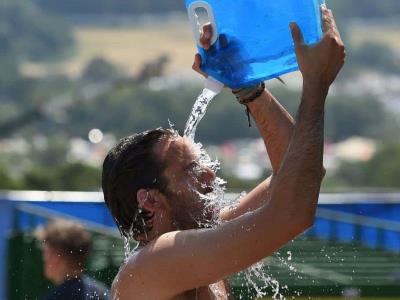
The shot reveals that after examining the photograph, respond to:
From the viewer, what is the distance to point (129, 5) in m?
45.3

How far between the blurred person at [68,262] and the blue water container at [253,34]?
2313mm

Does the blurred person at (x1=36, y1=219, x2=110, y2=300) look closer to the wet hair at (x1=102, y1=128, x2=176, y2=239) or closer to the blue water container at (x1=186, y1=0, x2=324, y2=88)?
the wet hair at (x1=102, y1=128, x2=176, y2=239)

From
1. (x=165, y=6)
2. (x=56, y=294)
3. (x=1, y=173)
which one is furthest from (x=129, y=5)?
(x=56, y=294)

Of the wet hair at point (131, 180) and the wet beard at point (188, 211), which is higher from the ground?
the wet hair at point (131, 180)

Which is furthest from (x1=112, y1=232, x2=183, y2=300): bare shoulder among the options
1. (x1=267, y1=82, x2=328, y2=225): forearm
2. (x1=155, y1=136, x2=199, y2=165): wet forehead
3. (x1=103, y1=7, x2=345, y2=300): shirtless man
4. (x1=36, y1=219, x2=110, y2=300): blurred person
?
(x1=36, y1=219, x2=110, y2=300): blurred person

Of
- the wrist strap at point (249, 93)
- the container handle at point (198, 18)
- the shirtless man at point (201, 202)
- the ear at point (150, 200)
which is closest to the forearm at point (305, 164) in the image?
the shirtless man at point (201, 202)

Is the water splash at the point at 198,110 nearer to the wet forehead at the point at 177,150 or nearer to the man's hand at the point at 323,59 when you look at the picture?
the wet forehead at the point at 177,150

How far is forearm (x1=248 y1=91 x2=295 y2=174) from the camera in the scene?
401 cm

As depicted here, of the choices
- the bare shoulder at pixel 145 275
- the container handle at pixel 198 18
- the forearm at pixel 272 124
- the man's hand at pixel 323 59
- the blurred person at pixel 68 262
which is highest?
the container handle at pixel 198 18

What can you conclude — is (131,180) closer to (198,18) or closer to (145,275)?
(145,275)

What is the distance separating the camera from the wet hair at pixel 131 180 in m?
3.74

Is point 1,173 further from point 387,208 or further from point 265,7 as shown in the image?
point 265,7

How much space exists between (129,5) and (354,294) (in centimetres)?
3874

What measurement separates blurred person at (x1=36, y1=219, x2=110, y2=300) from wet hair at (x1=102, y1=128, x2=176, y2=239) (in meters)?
2.01
